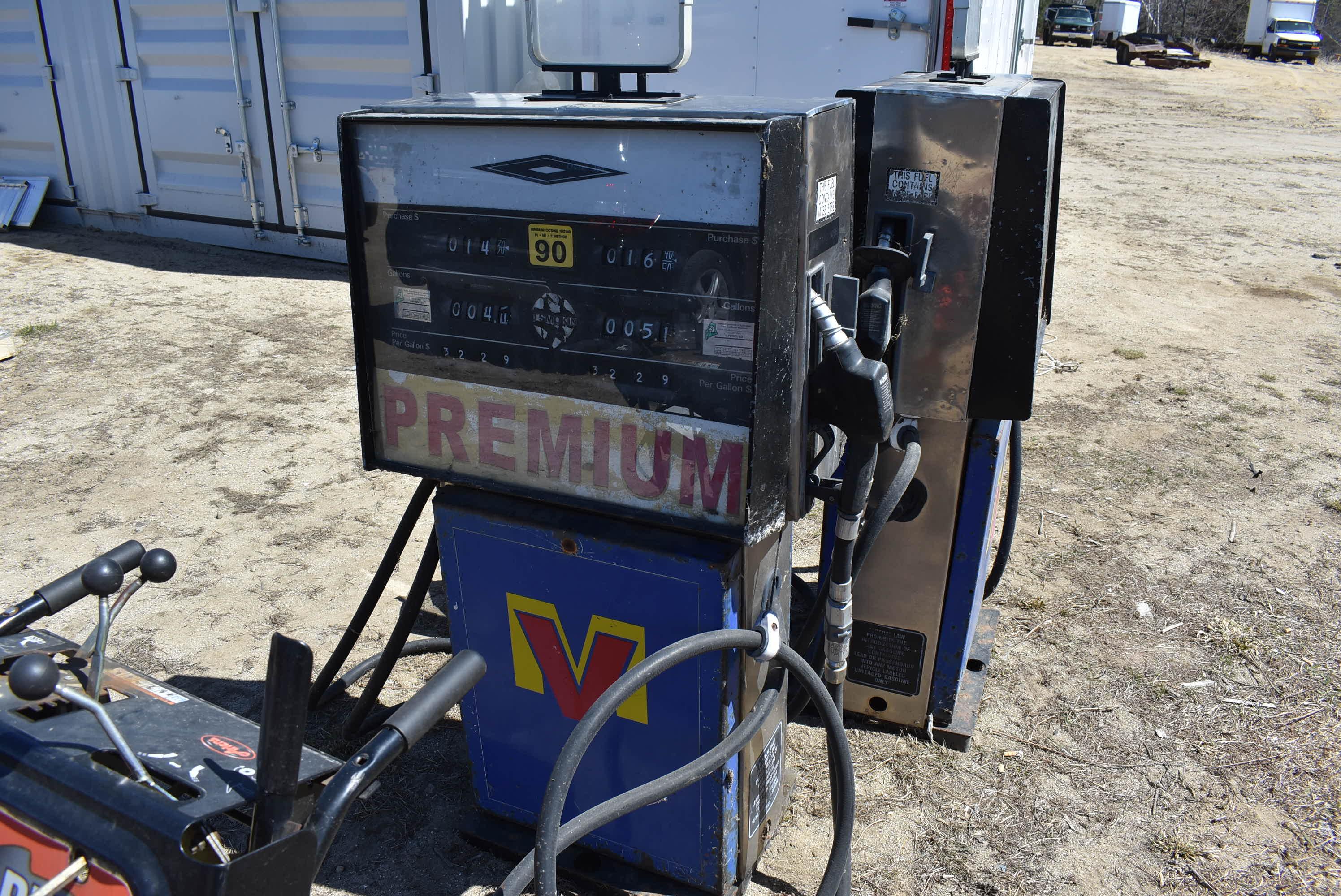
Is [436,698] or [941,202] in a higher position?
[941,202]

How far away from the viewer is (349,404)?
5.04 meters

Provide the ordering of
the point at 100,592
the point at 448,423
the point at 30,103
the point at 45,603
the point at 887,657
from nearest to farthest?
the point at 100,592 → the point at 45,603 → the point at 448,423 → the point at 887,657 → the point at 30,103

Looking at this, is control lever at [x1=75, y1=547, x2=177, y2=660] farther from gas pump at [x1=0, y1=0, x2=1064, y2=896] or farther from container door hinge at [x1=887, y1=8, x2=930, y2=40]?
container door hinge at [x1=887, y1=8, x2=930, y2=40]

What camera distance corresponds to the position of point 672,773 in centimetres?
182

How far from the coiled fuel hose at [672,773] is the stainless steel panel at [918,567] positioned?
76 centimetres

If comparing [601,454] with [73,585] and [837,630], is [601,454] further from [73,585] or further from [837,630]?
[73,585]

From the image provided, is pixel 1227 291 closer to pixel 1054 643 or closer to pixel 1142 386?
pixel 1142 386

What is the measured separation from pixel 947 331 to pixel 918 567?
68 centimetres

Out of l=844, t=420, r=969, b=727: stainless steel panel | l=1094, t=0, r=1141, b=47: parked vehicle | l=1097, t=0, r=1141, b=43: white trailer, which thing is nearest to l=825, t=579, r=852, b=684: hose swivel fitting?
l=844, t=420, r=969, b=727: stainless steel panel

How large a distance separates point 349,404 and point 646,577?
3486 millimetres

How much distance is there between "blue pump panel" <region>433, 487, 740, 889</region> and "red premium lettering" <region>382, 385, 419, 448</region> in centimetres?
17

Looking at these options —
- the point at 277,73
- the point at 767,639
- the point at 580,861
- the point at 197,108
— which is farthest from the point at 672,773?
the point at 197,108

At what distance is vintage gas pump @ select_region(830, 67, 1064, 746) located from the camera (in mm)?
2201

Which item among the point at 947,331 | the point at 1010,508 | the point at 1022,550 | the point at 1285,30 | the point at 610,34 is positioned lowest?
the point at 1022,550
